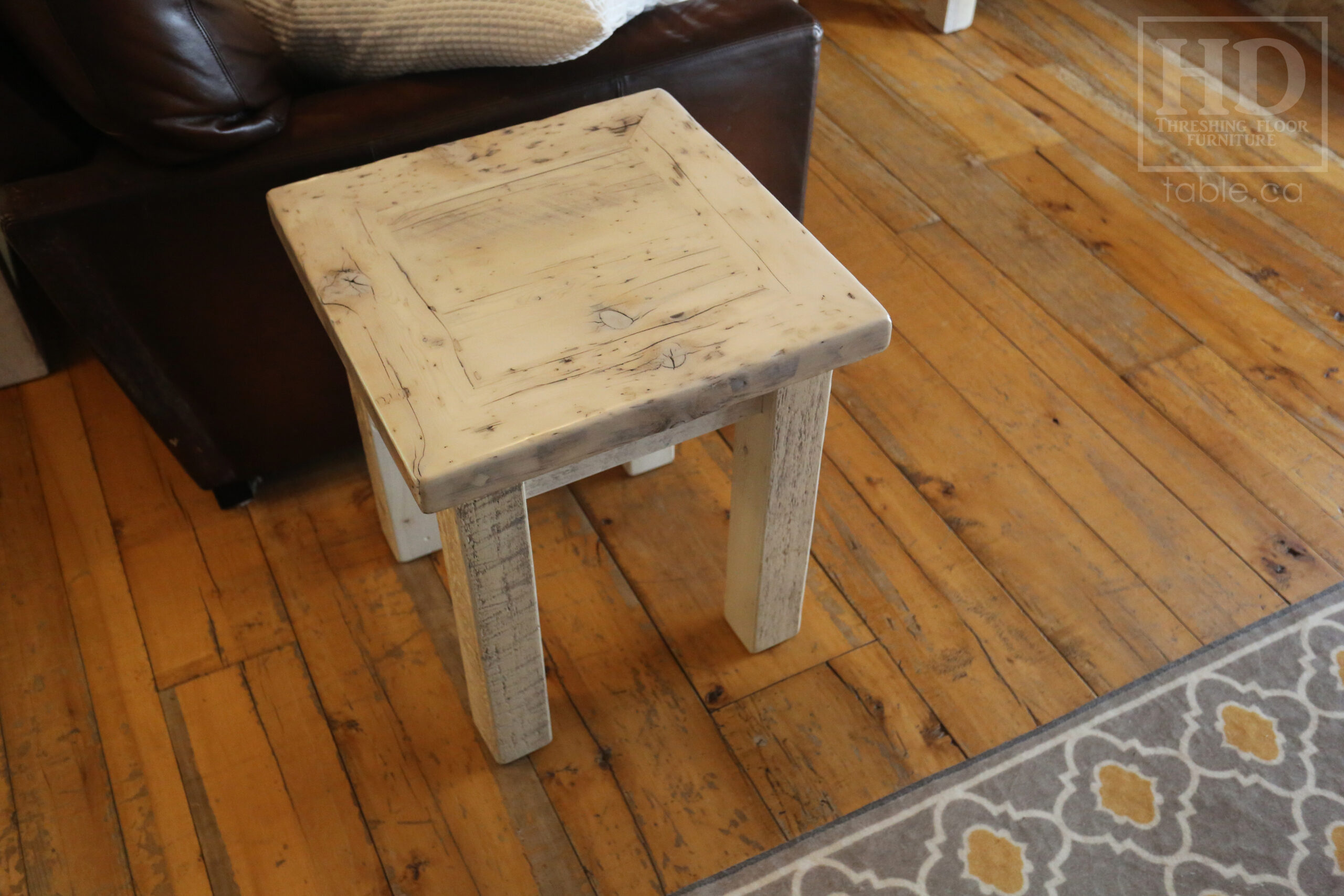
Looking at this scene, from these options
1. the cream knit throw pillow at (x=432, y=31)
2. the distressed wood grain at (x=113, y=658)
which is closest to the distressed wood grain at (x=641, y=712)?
the distressed wood grain at (x=113, y=658)

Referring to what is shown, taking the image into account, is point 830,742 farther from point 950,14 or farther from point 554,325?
point 950,14

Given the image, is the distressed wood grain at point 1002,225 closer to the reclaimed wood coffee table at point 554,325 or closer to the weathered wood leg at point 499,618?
the reclaimed wood coffee table at point 554,325

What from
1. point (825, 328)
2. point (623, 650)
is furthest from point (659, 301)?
point (623, 650)

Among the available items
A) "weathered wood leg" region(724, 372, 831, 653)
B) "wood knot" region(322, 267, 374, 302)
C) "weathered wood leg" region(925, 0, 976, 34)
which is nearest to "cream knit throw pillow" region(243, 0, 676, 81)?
"wood knot" region(322, 267, 374, 302)

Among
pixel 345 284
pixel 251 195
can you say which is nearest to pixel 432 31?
pixel 251 195

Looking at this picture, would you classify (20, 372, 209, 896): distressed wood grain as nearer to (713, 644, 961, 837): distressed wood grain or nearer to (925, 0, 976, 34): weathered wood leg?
(713, 644, 961, 837): distressed wood grain

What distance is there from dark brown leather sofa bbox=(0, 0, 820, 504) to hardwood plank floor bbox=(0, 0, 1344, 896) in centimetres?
23

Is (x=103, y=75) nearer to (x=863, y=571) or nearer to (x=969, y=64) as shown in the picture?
(x=863, y=571)

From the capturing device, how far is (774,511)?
1.22m

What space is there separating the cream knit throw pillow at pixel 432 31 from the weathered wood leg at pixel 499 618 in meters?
0.54

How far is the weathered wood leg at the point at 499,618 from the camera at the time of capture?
101cm

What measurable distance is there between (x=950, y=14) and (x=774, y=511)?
5.71 ft

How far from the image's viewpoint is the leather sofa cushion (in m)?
1.08

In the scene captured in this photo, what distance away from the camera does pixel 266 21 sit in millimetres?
1329
